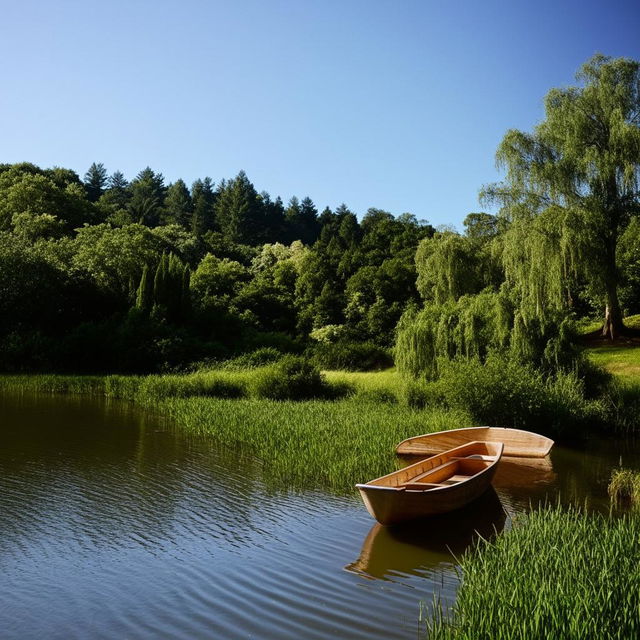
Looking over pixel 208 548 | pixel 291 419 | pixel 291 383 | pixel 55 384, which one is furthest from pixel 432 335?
pixel 55 384

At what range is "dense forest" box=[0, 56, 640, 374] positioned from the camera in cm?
2036

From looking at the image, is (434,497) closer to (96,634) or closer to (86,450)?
(96,634)

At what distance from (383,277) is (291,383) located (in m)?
23.9

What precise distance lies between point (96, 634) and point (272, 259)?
4942 cm

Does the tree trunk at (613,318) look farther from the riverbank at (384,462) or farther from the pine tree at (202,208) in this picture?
the pine tree at (202,208)

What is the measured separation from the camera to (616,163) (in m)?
23.6

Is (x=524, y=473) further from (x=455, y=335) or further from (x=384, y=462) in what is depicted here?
(x=455, y=335)

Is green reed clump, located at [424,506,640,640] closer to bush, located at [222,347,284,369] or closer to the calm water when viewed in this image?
the calm water

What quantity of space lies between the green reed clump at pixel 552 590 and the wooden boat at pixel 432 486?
5.06 feet

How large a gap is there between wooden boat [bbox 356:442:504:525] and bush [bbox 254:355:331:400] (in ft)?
31.6

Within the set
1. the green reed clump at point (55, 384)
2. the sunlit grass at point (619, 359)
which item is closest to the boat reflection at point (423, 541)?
the sunlit grass at point (619, 359)

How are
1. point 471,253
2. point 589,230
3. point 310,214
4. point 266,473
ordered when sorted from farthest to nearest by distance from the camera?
point 310,214, point 471,253, point 589,230, point 266,473

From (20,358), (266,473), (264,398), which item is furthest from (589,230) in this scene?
(20,358)

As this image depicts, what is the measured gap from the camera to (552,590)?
4.74 metres
